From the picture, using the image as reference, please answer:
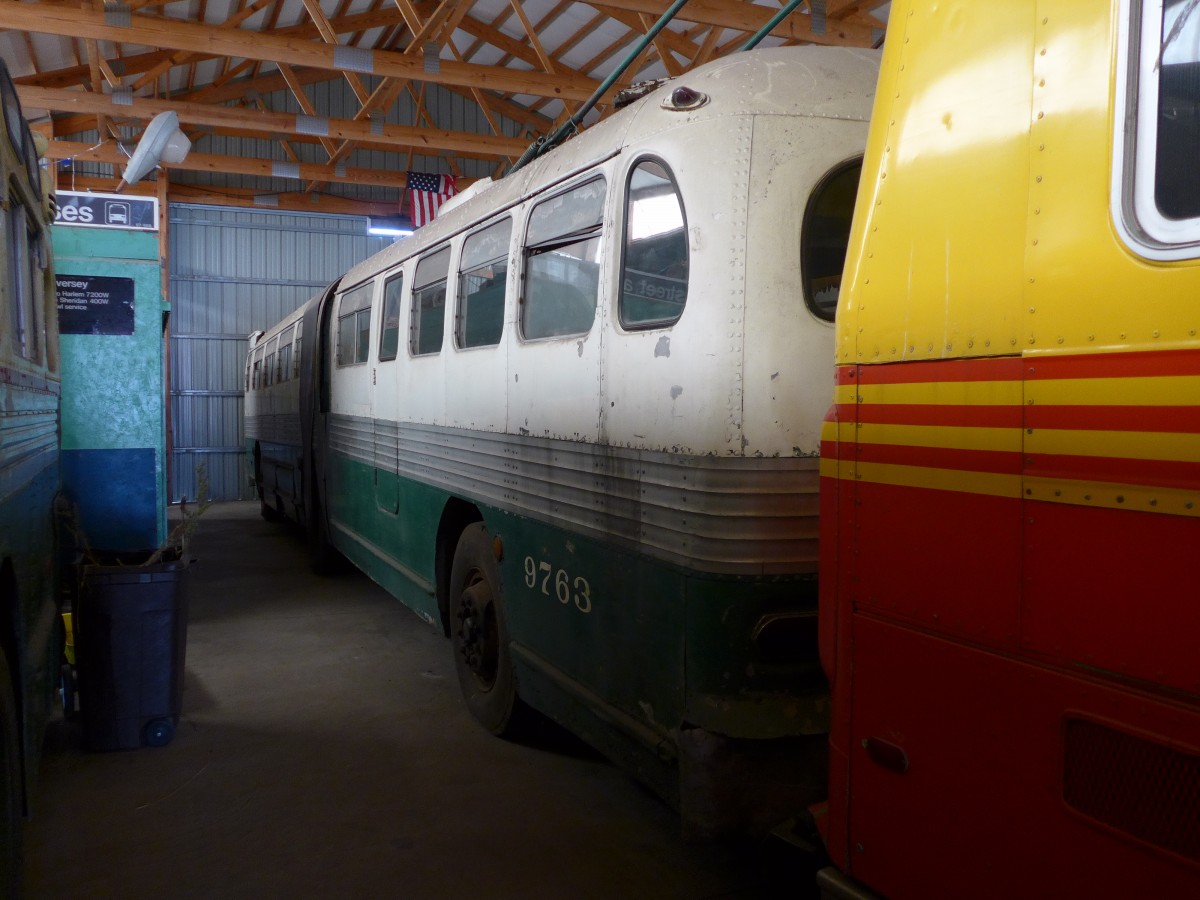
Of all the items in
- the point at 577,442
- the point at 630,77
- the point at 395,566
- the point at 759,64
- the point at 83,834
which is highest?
the point at 630,77

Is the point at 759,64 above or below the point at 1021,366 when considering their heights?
above

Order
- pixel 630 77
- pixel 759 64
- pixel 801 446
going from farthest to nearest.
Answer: pixel 630 77
pixel 759 64
pixel 801 446

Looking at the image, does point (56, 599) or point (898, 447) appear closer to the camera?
point (898, 447)

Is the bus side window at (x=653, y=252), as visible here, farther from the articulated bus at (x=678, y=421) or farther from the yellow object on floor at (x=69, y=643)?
the yellow object on floor at (x=69, y=643)

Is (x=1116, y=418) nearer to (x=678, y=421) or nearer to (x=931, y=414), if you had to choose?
(x=931, y=414)

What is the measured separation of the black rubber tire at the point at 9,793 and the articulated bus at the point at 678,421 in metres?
1.86

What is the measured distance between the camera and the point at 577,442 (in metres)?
3.54

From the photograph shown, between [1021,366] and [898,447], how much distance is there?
33cm

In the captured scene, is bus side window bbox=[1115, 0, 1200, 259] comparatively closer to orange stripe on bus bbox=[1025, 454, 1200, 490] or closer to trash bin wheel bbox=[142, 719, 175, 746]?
orange stripe on bus bbox=[1025, 454, 1200, 490]

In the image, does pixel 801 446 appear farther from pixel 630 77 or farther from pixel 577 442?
pixel 630 77

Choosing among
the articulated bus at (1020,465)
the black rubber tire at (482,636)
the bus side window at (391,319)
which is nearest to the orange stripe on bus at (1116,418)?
the articulated bus at (1020,465)

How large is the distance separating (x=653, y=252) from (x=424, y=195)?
13.4m

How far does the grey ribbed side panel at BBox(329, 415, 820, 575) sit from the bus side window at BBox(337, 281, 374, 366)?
2.89 meters

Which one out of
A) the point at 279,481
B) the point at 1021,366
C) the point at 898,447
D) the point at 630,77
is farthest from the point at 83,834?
the point at 630,77
